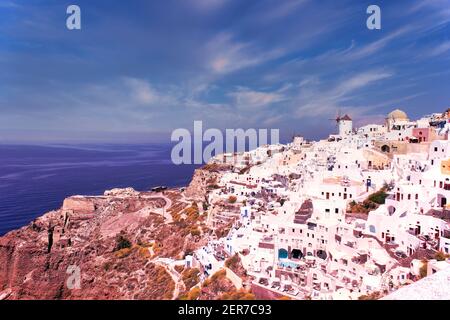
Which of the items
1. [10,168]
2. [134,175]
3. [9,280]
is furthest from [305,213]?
[10,168]

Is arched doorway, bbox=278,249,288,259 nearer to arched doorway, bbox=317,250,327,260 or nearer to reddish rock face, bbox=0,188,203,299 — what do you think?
arched doorway, bbox=317,250,327,260

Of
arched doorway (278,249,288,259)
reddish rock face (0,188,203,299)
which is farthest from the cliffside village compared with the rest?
reddish rock face (0,188,203,299)

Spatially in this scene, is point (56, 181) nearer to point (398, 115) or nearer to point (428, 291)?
point (398, 115)

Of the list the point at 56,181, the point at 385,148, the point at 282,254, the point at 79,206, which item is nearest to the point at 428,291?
the point at 282,254

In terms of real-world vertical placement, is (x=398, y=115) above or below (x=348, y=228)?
above

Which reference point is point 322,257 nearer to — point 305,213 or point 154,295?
point 305,213

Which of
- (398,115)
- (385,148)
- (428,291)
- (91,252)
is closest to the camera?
(428,291)
